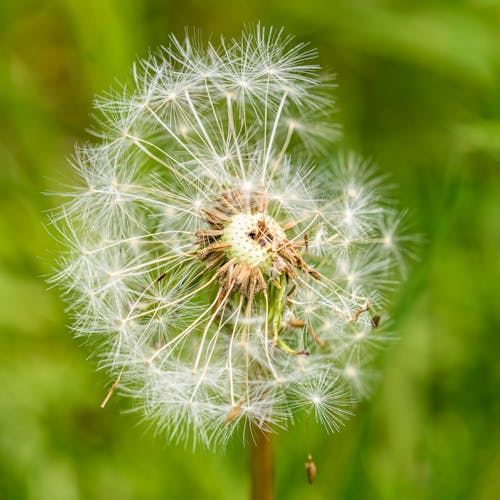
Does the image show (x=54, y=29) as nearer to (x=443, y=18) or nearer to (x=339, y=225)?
(x=443, y=18)

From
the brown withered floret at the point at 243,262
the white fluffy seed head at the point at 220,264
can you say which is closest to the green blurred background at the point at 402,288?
the white fluffy seed head at the point at 220,264

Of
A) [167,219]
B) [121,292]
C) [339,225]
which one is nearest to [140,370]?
[121,292]

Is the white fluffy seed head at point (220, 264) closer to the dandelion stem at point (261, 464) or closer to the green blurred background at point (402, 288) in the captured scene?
the dandelion stem at point (261, 464)

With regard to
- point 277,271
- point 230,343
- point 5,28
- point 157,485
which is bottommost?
point 157,485

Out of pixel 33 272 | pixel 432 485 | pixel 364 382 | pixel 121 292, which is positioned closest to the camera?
pixel 121 292

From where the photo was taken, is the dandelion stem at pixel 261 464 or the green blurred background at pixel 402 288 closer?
the dandelion stem at pixel 261 464

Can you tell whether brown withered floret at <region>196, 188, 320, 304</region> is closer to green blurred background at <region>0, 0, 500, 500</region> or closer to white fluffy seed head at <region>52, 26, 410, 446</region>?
white fluffy seed head at <region>52, 26, 410, 446</region>

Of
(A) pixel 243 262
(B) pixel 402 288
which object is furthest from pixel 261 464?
(B) pixel 402 288
